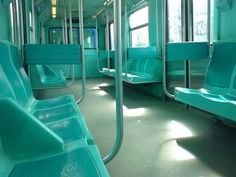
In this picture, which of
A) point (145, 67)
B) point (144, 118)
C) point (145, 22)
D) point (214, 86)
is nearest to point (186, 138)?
point (214, 86)

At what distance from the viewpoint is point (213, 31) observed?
10.8 ft

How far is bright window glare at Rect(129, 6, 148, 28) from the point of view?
609 centimetres

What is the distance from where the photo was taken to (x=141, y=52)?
4582 millimetres

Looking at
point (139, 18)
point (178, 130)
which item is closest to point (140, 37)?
point (139, 18)

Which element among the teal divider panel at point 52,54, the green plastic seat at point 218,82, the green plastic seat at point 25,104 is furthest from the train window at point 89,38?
the green plastic seat at point 25,104

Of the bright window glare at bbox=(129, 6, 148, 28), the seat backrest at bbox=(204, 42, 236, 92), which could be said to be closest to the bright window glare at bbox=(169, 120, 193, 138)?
the seat backrest at bbox=(204, 42, 236, 92)

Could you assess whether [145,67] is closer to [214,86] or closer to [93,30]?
[214,86]

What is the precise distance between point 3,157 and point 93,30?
9861mm

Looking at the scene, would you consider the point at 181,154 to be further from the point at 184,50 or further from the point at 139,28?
the point at 139,28

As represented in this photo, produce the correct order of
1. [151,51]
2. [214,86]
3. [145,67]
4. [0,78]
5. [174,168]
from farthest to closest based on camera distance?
[145,67] < [151,51] < [214,86] < [174,168] < [0,78]

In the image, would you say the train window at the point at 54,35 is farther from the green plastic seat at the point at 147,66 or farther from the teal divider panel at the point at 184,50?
the teal divider panel at the point at 184,50

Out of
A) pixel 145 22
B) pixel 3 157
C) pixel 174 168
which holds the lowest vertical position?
pixel 174 168

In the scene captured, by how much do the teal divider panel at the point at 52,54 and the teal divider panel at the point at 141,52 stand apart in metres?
2.12

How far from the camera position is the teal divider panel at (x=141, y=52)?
4523 mm
